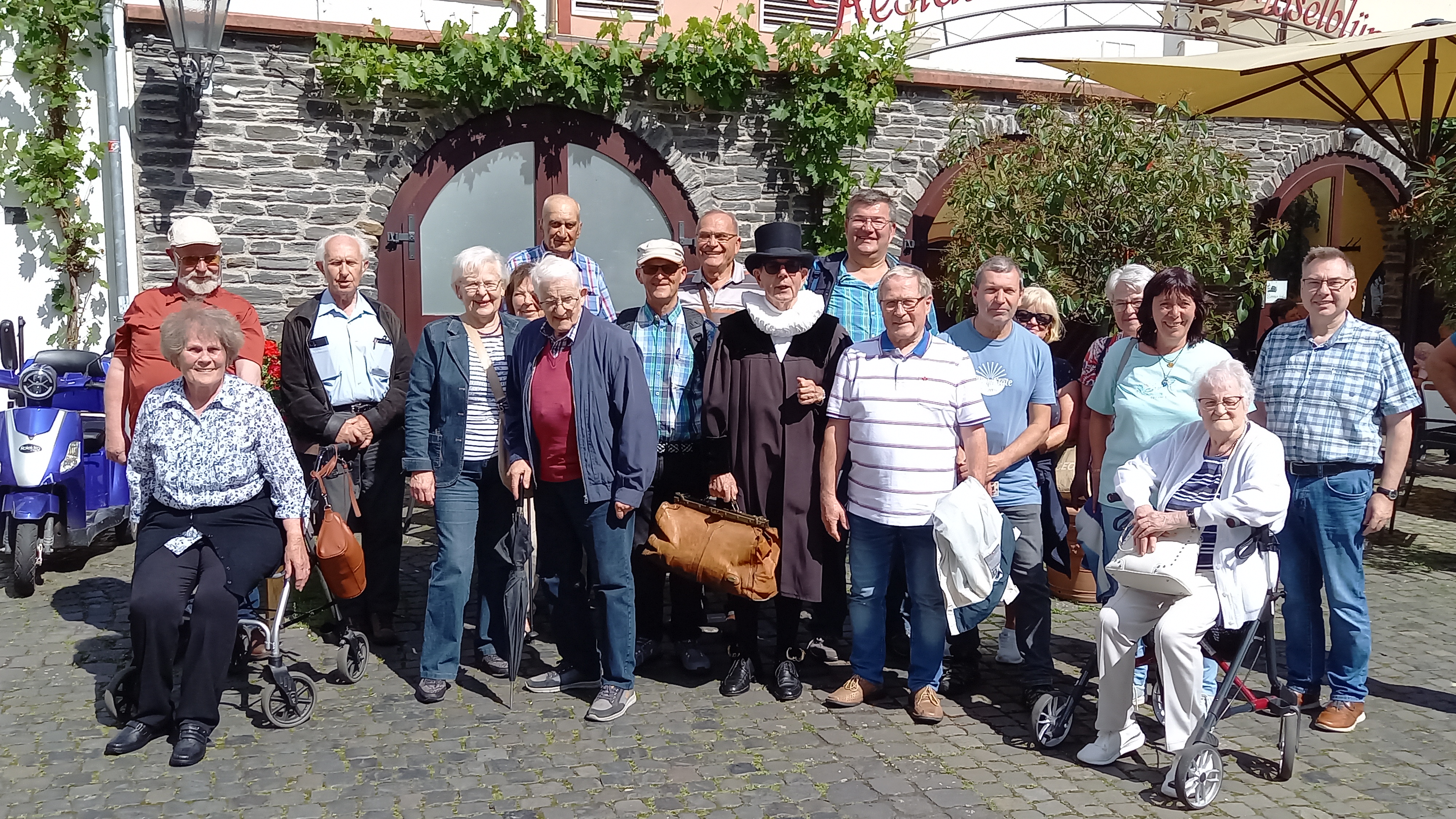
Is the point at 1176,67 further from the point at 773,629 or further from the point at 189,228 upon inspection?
the point at 189,228

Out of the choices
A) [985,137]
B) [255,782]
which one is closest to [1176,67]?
[985,137]

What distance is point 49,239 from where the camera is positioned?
9.02 m

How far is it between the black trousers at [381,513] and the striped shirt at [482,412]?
0.71 m

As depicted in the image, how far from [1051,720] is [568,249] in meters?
3.09

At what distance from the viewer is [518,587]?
5035 millimetres

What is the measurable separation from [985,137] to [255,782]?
7940 millimetres

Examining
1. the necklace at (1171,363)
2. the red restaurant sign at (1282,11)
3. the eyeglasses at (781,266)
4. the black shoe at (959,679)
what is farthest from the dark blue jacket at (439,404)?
the red restaurant sign at (1282,11)

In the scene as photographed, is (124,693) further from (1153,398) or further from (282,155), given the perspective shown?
(282,155)

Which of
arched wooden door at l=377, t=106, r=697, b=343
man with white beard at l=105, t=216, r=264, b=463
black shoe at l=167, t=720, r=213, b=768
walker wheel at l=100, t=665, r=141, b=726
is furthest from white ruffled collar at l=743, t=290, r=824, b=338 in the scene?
arched wooden door at l=377, t=106, r=697, b=343

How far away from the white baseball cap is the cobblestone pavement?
182 centimetres

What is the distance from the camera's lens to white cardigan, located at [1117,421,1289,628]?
4.23 m

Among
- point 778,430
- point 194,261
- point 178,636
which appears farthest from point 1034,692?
point 194,261

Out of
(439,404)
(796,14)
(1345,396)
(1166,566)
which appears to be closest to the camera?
(1166,566)

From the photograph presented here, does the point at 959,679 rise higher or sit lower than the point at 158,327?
lower
